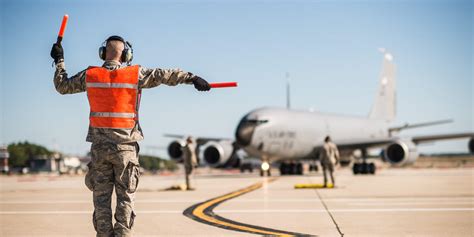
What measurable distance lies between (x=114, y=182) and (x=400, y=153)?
81.6 feet

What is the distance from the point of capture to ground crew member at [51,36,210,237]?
4262mm

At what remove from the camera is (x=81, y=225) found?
6.74 m

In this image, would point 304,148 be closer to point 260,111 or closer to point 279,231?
point 260,111

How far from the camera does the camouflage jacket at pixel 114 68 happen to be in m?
4.30

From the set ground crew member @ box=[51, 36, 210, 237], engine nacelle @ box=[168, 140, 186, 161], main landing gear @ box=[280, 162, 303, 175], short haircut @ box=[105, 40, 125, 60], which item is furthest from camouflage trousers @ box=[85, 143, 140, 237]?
main landing gear @ box=[280, 162, 303, 175]

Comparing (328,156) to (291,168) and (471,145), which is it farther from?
(471,145)

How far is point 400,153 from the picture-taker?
27.7 metres

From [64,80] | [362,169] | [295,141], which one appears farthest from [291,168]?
[64,80]

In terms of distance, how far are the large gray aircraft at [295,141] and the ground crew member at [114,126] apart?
22.6 metres

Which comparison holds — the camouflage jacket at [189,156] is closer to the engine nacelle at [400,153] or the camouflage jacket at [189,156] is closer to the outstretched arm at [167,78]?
the outstretched arm at [167,78]

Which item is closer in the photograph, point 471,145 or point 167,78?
point 167,78

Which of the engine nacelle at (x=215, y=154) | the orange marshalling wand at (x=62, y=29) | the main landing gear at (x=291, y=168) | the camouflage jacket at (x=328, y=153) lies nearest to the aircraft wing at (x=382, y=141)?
the main landing gear at (x=291, y=168)

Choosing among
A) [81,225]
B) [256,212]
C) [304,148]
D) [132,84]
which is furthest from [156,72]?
[304,148]

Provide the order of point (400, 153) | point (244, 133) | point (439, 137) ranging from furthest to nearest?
point (439, 137) → point (400, 153) → point (244, 133)
